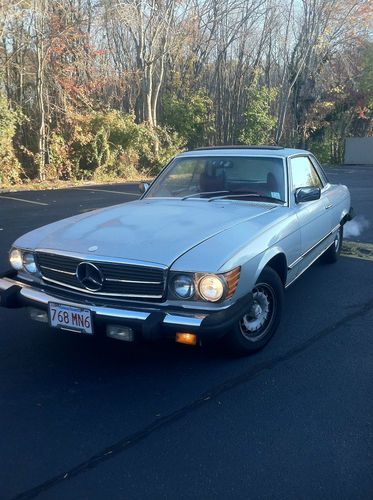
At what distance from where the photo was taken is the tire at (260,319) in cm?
361

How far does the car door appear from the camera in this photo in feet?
15.3

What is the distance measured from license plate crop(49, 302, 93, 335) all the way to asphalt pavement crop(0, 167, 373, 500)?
386 millimetres

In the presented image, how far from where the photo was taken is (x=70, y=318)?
3.32m

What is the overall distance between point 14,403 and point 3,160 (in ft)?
46.2

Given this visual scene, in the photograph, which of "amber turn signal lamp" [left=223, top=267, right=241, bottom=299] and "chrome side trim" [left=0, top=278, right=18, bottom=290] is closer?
"amber turn signal lamp" [left=223, top=267, right=241, bottom=299]

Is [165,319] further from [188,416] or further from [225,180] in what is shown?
[225,180]

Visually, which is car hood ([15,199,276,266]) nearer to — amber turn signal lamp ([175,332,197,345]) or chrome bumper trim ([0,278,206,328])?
chrome bumper trim ([0,278,206,328])

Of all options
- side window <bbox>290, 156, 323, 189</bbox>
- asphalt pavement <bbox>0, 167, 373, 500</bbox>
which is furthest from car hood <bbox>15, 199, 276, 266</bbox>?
asphalt pavement <bbox>0, 167, 373, 500</bbox>

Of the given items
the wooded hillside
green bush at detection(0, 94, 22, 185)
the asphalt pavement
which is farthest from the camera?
the wooded hillside

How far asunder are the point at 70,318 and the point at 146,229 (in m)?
0.87

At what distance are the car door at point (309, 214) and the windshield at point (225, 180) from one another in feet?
0.63

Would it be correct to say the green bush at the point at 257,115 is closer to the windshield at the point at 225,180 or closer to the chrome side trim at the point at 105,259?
the windshield at the point at 225,180

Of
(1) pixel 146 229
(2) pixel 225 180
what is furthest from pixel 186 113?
(1) pixel 146 229

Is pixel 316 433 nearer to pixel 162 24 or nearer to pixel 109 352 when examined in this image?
pixel 109 352
